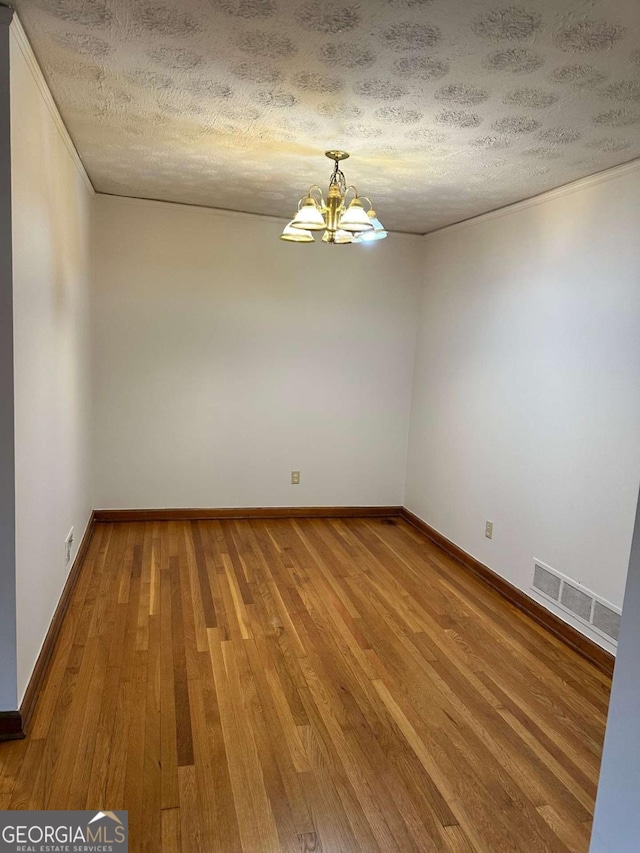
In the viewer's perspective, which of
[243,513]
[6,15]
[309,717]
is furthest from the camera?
[243,513]

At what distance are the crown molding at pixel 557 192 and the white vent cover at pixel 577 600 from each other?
7.00 ft

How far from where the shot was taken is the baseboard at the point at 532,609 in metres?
2.89

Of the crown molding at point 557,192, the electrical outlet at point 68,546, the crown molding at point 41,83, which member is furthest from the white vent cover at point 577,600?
the crown molding at point 41,83

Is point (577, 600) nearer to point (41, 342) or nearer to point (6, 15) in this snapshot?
point (41, 342)

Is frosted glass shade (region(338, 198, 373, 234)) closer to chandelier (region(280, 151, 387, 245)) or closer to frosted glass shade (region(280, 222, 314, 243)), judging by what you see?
chandelier (region(280, 151, 387, 245))

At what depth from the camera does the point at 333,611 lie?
3.29 m

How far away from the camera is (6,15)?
1.71 meters

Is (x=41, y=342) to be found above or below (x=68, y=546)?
above

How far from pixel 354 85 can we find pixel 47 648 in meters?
2.71

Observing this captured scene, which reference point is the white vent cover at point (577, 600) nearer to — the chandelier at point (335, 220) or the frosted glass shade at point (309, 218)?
the chandelier at point (335, 220)

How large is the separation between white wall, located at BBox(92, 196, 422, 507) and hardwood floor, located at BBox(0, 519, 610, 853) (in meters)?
1.10

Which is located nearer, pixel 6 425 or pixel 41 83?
pixel 6 425

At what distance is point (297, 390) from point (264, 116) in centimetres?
262

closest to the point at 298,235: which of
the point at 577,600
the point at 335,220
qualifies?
the point at 335,220
